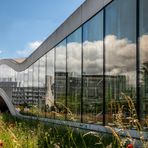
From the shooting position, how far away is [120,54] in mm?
12312

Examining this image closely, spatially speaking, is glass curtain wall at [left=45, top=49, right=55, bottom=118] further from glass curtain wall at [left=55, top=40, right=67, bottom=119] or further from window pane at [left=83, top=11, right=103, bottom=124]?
window pane at [left=83, top=11, right=103, bottom=124]

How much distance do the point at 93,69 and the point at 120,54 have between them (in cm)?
288

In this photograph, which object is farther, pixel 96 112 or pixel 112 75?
pixel 96 112

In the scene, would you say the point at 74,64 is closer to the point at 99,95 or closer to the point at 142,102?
the point at 99,95

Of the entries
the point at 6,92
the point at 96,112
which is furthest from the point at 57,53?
the point at 6,92

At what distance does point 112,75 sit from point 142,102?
257 centimetres

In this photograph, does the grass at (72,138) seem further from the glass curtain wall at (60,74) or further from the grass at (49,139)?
the glass curtain wall at (60,74)

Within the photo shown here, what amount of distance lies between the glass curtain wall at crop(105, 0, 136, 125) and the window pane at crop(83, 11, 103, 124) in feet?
2.18

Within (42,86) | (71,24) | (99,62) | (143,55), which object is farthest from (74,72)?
(42,86)

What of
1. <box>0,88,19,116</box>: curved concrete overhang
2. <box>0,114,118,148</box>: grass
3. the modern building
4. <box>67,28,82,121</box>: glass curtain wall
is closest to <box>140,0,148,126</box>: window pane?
the modern building

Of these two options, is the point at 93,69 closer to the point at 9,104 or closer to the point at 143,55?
the point at 143,55

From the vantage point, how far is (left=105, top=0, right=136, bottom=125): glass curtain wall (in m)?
11.3

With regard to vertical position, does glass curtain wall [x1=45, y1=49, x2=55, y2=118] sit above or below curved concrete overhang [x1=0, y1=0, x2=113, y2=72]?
below

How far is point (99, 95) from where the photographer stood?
14203 mm
